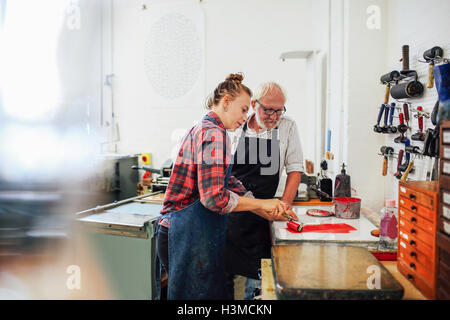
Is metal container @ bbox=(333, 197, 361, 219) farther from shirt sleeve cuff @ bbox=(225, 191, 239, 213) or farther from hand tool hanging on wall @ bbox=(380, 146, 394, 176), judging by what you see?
shirt sleeve cuff @ bbox=(225, 191, 239, 213)

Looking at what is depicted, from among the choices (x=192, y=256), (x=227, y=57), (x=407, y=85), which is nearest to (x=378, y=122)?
(x=407, y=85)

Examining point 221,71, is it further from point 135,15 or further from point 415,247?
point 415,247

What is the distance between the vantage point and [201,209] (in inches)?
60.8

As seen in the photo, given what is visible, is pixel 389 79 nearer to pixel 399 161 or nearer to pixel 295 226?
pixel 399 161

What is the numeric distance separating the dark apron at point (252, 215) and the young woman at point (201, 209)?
353 mm

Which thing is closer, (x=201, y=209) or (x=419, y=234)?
(x=419, y=234)

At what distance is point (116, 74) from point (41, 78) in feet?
3.41

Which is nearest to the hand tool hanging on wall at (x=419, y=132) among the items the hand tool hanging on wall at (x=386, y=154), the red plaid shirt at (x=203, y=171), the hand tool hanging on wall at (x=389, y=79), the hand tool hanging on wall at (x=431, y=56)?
the hand tool hanging on wall at (x=431, y=56)

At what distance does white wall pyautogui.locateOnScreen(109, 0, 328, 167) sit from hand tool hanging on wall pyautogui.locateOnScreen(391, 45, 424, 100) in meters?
1.42

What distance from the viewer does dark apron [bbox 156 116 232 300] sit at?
60.4 inches

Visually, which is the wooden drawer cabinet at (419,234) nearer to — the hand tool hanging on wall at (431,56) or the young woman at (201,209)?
the young woman at (201,209)

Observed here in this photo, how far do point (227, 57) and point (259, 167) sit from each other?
6.95 ft

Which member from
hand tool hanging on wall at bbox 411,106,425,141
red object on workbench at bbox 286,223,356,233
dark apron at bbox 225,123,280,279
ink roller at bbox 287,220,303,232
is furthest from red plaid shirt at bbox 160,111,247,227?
hand tool hanging on wall at bbox 411,106,425,141

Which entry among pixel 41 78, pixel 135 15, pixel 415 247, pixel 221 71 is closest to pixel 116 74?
pixel 135 15
